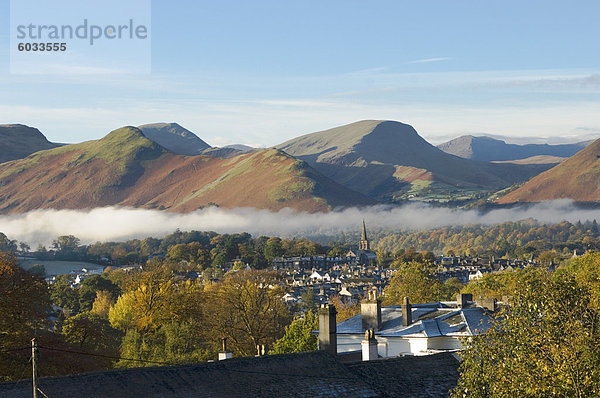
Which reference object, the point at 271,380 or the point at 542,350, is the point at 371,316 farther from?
the point at 542,350

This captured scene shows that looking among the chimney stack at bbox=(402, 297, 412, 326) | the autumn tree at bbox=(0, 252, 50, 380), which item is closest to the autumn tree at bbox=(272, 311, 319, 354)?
the chimney stack at bbox=(402, 297, 412, 326)

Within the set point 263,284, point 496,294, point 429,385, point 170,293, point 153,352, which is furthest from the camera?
point 496,294

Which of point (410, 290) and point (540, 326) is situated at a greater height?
point (540, 326)

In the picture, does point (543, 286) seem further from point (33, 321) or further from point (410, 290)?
point (410, 290)

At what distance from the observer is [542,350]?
24203 mm

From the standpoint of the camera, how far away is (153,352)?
61406mm

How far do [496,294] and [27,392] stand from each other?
74.2 m

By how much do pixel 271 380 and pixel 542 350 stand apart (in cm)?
1058

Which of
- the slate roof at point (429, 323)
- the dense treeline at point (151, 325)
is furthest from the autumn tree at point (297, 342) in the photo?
the slate roof at point (429, 323)

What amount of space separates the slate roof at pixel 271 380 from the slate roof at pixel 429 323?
12423 millimetres

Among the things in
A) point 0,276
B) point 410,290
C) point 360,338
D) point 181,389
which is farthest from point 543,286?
point 410,290

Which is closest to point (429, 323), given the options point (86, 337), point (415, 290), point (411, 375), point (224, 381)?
point (411, 375)

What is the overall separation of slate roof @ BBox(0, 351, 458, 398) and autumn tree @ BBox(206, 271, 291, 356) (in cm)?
3437

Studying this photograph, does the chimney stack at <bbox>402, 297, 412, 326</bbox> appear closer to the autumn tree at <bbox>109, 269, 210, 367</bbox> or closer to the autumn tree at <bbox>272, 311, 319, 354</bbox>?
the autumn tree at <bbox>272, 311, 319, 354</bbox>
